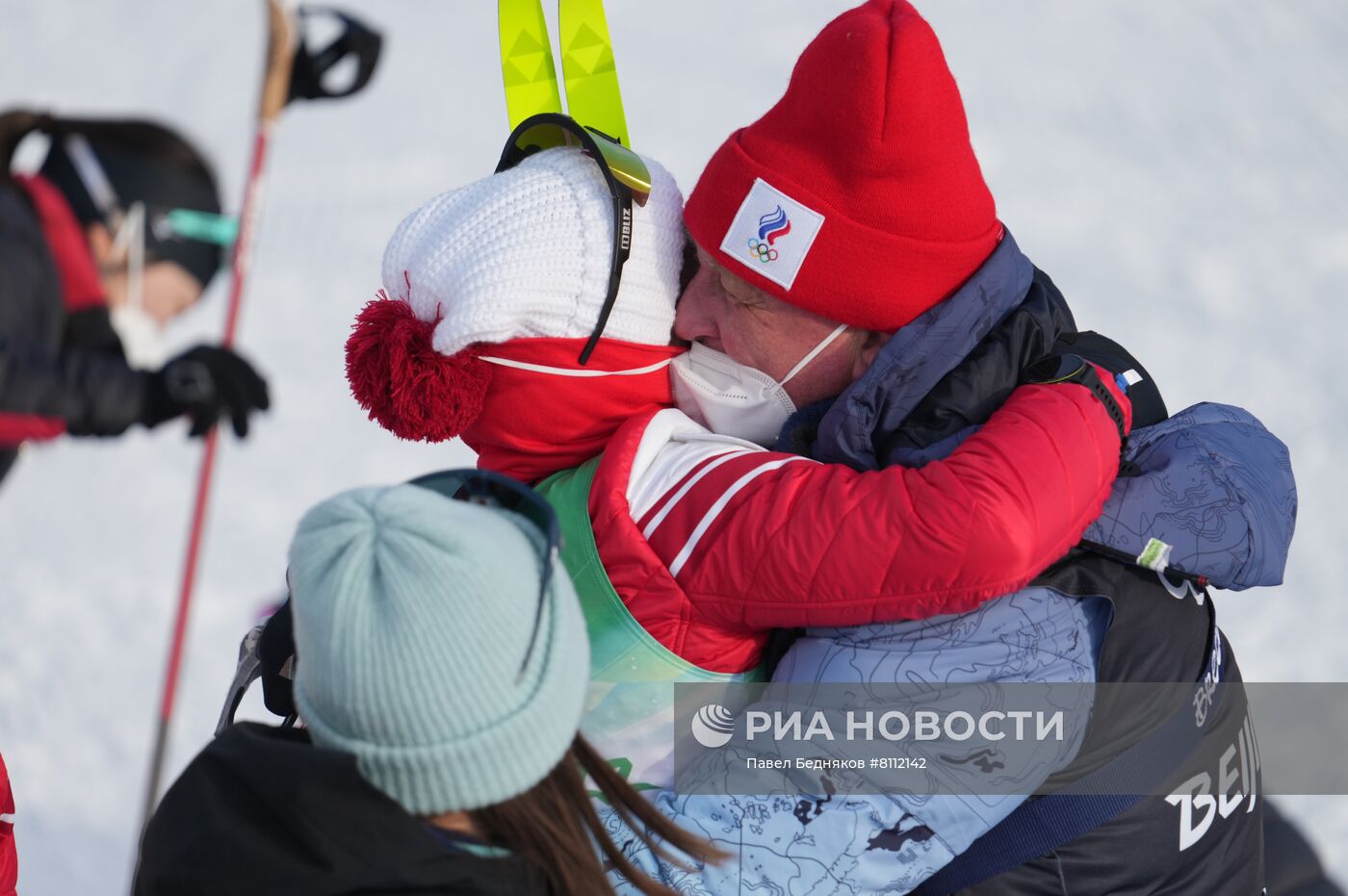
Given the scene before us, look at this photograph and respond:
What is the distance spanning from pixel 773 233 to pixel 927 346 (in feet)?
0.58

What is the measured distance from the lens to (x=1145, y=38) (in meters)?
3.45

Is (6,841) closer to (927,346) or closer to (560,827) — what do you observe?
(560,827)

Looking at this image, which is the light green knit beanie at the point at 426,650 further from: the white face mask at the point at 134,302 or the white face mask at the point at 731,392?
the white face mask at the point at 731,392

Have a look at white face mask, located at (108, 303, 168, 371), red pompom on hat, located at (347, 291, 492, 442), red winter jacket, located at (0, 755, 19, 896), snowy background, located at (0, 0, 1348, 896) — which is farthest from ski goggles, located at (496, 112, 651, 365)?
snowy background, located at (0, 0, 1348, 896)

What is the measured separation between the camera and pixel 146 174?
2.56 feet

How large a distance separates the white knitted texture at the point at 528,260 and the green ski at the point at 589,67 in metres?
0.19

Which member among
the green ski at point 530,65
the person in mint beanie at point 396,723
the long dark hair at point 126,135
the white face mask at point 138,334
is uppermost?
the green ski at point 530,65

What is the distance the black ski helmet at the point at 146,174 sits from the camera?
2.53 feet

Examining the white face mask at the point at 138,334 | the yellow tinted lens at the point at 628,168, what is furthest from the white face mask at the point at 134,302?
the yellow tinted lens at the point at 628,168

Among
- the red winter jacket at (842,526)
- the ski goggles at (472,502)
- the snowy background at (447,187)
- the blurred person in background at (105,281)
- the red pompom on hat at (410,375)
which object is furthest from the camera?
the snowy background at (447,187)

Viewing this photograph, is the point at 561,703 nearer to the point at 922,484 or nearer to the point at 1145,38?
the point at 922,484

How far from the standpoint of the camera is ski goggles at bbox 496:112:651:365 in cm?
116

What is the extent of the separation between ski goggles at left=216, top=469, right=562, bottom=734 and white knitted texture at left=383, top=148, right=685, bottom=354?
0.55 ft

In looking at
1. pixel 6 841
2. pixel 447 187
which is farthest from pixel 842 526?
pixel 447 187
